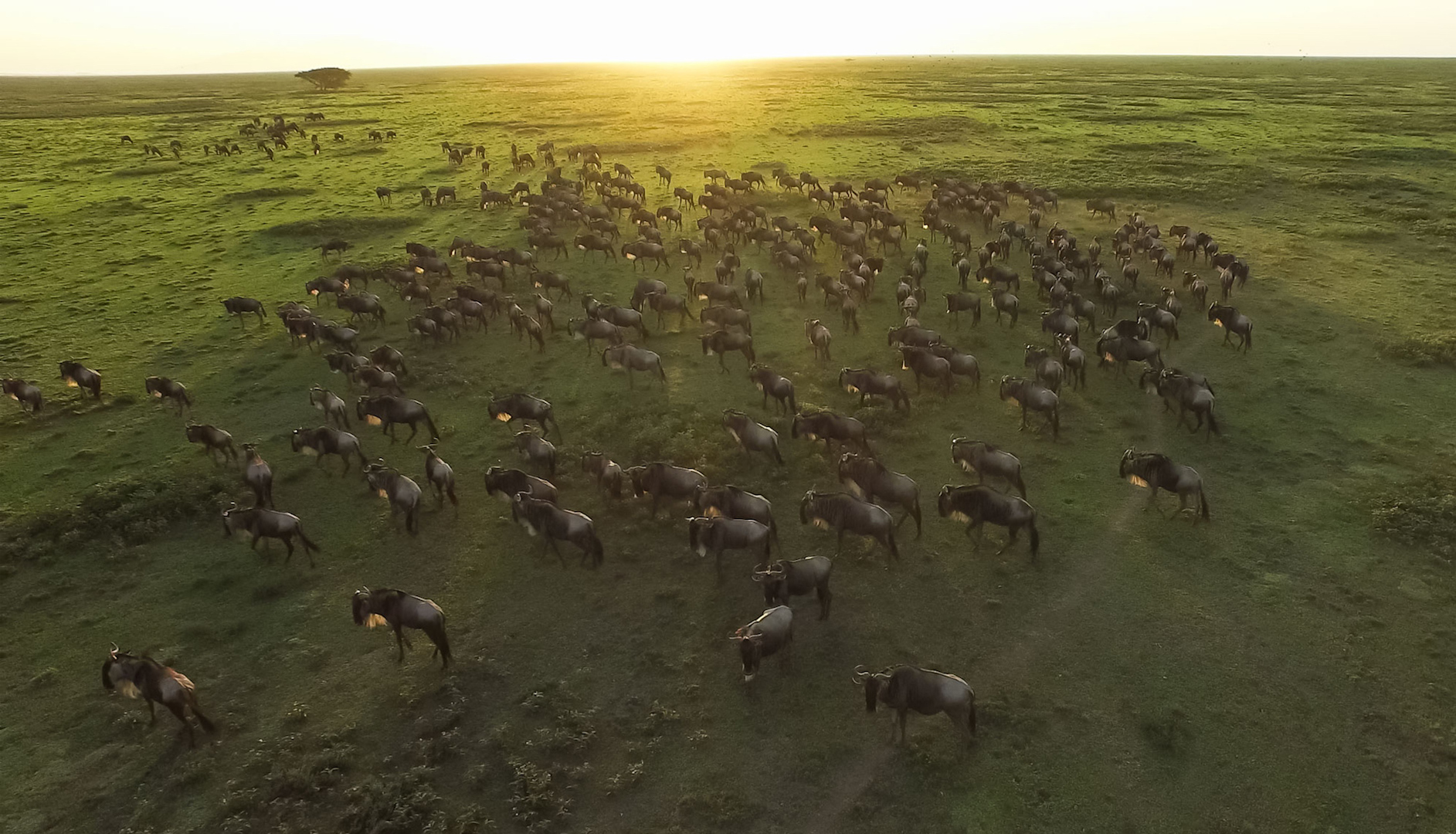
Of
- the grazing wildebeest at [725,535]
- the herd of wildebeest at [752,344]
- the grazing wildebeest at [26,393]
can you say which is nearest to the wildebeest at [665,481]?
the herd of wildebeest at [752,344]

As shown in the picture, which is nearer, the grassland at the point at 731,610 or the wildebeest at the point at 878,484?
the grassland at the point at 731,610

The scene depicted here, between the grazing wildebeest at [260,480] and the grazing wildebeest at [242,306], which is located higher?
the grazing wildebeest at [242,306]

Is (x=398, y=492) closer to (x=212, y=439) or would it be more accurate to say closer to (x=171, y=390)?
(x=212, y=439)

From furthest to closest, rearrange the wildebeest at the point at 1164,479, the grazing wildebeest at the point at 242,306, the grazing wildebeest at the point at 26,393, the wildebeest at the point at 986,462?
the grazing wildebeest at the point at 242,306, the grazing wildebeest at the point at 26,393, the wildebeest at the point at 986,462, the wildebeest at the point at 1164,479

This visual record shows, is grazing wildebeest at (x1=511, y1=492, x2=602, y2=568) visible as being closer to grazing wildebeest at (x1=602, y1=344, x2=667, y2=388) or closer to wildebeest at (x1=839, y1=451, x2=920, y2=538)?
wildebeest at (x1=839, y1=451, x2=920, y2=538)

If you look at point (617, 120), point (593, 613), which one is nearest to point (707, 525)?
point (593, 613)

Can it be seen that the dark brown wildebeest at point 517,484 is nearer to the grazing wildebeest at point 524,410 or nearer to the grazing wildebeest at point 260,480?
the grazing wildebeest at point 524,410

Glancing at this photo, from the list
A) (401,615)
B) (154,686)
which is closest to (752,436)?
(401,615)

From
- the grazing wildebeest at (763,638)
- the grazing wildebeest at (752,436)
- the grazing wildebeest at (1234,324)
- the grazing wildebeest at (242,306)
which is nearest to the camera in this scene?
the grazing wildebeest at (763,638)
